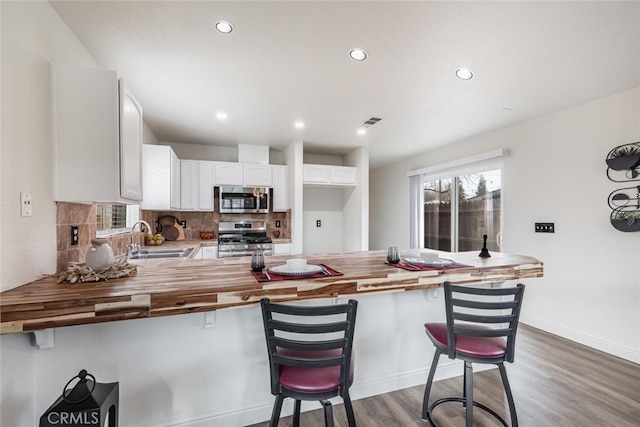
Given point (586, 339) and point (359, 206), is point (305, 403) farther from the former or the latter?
point (359, 206)

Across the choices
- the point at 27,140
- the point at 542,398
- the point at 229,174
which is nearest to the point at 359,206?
the point at 229,174

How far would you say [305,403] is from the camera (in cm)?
192

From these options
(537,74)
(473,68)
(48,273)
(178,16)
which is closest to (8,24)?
(178,16)

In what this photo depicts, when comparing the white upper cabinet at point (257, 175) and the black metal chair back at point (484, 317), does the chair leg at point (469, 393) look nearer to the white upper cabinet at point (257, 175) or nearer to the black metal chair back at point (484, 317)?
the black metal chair back at point (484, 317)

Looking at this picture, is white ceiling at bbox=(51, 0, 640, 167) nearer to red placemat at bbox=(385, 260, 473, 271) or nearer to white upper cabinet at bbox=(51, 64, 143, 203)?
white upper cabinet at bbox=(51, 64, 143, 203)

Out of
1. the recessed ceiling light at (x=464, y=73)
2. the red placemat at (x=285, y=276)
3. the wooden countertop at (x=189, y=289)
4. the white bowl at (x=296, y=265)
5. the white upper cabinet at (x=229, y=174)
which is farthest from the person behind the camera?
the white upper cabinet at (x=229, y=174)

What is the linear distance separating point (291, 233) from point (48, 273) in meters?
3.25

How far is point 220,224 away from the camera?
189 inches

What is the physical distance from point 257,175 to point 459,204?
3.33 metres

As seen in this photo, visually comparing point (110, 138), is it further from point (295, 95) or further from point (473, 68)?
point (473, 68)

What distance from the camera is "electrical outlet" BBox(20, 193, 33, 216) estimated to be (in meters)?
Result: 1.32

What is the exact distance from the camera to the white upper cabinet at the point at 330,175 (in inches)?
186

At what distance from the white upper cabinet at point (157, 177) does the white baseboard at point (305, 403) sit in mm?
2624

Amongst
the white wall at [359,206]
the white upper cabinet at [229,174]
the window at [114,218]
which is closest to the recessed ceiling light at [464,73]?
the white wall at [359,206]
